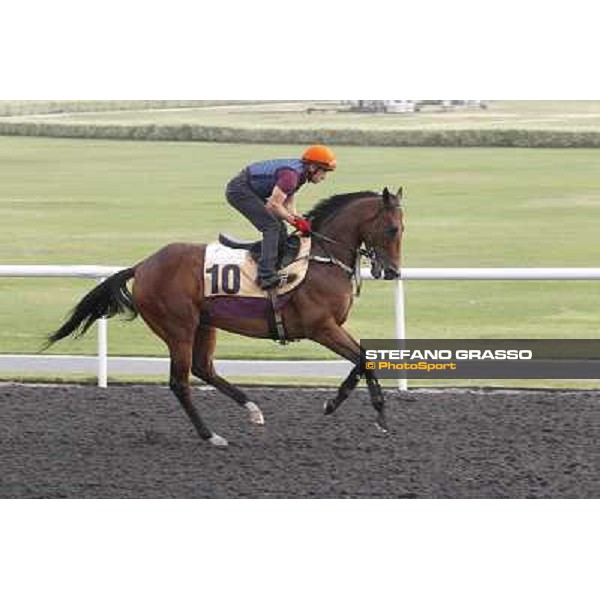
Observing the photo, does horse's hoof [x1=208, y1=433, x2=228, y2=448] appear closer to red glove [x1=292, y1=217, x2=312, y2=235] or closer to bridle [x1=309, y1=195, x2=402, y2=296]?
bridle [x1=309, y1=195, x2=402, y2=296]

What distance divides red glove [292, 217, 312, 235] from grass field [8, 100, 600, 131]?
1.37 meters

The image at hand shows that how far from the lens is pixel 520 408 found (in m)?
8.16

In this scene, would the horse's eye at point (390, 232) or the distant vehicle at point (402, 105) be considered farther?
the distant vehicle at point (402, 105)

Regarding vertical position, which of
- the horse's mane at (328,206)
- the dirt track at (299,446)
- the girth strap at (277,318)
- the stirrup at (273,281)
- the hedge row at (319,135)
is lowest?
the dirt track at (299,446)

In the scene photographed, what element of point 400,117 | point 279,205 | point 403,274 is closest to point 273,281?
A: point 279,205

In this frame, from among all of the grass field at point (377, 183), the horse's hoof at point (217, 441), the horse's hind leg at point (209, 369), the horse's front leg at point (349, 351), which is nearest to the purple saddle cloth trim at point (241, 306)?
the horse's hind leg at point (209, 369)

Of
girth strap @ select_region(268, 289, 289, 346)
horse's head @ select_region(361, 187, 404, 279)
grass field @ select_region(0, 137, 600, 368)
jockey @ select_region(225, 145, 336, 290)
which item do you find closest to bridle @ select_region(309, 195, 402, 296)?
horse's head @ select_region(361, 187, 404, 279)

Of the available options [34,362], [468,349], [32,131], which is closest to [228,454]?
[468,349]

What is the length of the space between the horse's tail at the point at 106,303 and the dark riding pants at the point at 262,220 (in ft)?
2.31

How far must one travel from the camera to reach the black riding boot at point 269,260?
7145 mm

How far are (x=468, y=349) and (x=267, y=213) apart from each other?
4.44 feet

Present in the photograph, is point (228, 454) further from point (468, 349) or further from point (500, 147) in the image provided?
point (500, 147)

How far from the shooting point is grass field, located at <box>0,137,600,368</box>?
346 inches

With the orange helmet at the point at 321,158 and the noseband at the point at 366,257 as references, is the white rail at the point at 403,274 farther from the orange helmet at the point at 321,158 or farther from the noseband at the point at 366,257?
the orange helmet at the point at 321,158
